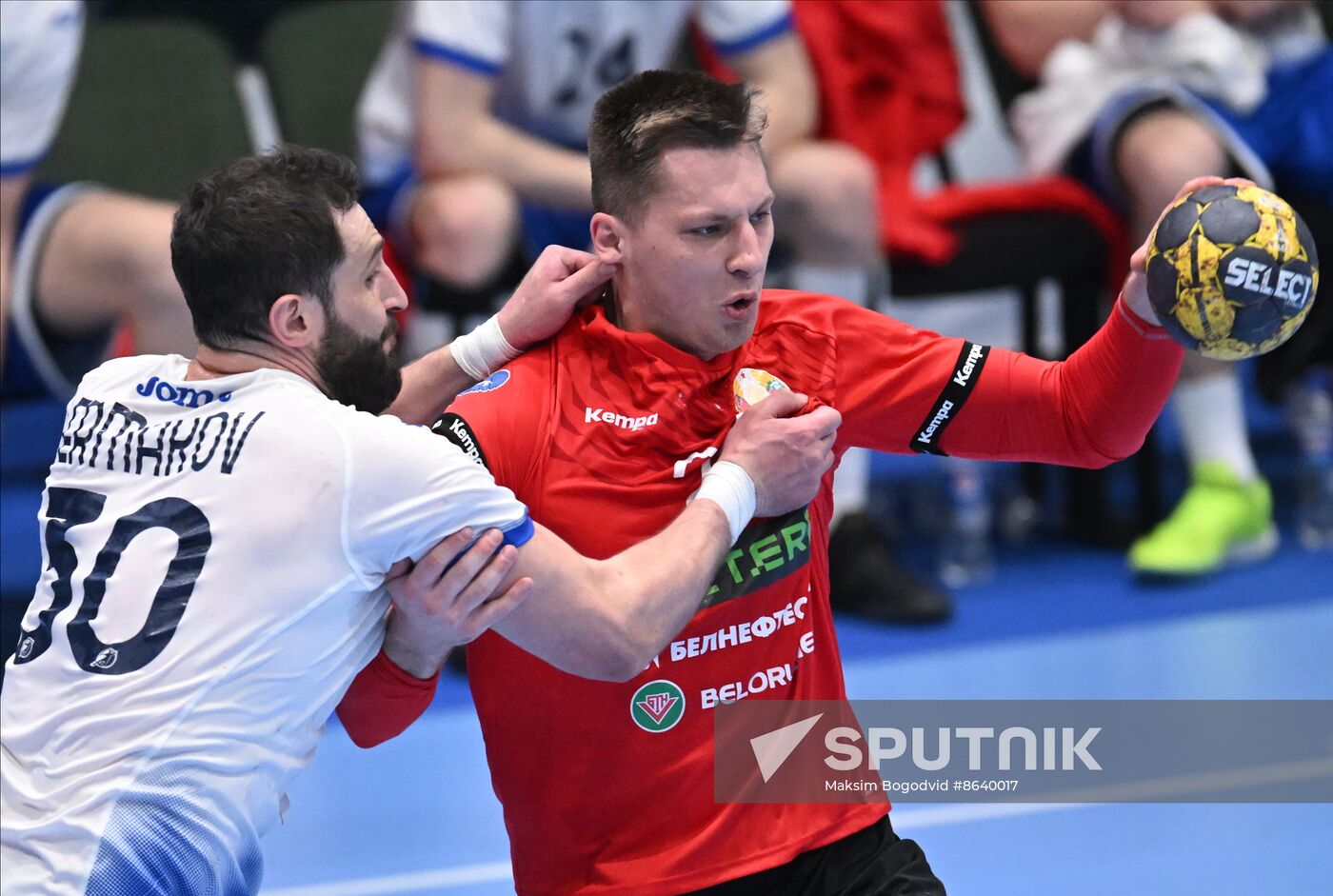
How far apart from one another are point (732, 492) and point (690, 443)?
27 cm

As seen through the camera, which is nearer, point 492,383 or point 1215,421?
point 492,383

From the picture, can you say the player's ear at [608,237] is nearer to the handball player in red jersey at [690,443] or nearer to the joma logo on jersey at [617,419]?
the handball player in red jersey at [690,443]

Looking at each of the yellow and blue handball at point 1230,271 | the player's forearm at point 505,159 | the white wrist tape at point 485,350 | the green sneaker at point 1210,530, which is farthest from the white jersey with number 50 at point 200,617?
the green sneaker at point 1210,530

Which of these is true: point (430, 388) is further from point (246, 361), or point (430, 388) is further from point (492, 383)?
point (246, 361)

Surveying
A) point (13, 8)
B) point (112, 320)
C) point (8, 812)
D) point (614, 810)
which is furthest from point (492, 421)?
point (13, 8)

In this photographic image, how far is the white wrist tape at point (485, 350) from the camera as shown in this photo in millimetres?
3051

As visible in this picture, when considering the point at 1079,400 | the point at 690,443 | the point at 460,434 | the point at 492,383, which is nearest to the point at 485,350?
the point at 492,383

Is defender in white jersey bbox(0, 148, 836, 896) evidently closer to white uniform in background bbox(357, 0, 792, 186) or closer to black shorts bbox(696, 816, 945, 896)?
black shorts bbox(696, 816, 945, 896)

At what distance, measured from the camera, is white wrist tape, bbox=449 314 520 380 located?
120 inches

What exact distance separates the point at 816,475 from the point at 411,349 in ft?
10.8

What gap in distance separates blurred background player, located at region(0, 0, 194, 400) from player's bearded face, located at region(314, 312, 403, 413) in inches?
98.1

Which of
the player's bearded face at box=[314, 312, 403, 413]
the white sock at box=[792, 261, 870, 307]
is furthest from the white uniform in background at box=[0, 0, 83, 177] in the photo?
the player's bearded face at box=[314, 312, 403, 413]

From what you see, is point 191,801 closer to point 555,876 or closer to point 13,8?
point 555,876

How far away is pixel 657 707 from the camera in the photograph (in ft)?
9.35
